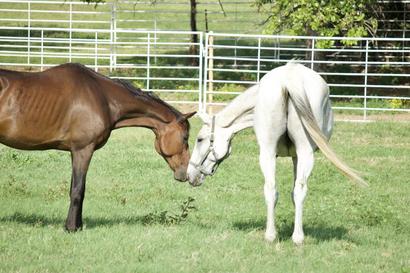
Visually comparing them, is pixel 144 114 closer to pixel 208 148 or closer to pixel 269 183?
pixel 208 148

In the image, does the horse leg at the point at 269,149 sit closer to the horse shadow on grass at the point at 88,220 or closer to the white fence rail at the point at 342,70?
the horse shadow on grass at the point at 88,220

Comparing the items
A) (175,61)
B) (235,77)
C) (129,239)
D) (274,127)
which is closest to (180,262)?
(129,239)

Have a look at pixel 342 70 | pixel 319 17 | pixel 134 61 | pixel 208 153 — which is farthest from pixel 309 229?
pixel 134 61

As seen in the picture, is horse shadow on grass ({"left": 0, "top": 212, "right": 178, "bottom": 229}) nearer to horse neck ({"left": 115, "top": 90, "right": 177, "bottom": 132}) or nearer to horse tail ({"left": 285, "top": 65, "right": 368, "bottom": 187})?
horse neck ({"left": 115, "top": 90, "right": 177, "bottom": 132})

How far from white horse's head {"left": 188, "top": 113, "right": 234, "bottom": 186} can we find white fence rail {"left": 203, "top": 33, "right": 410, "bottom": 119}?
24.0 feet

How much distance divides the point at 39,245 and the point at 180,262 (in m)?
1.30

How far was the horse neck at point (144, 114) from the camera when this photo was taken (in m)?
8.31

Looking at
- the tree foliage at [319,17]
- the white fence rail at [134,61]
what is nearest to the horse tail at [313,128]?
the white fence rail at [134,61]

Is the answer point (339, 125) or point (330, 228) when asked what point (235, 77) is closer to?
point (339, 125)

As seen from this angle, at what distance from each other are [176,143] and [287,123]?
4.10 feet

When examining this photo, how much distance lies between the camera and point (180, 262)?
23.0 ft

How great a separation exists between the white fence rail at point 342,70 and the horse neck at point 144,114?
284 inches

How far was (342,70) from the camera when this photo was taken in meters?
25.0

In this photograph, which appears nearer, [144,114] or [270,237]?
[270,237]
